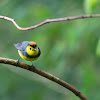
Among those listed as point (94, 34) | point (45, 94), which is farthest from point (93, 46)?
point (45, 94)

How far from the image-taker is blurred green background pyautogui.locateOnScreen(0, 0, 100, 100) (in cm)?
367

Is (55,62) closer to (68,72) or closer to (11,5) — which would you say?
(68,72)

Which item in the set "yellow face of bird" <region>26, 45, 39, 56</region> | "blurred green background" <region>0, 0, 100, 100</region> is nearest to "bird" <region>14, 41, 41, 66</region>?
"yellow face of bird" <region>26, 45, 39, 56</region>

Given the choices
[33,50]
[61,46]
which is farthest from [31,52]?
[61,46]

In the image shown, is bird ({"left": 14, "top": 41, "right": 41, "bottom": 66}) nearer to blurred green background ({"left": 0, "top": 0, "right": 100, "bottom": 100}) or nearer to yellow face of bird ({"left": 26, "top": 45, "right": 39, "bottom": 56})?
yellow face of bird ({"left": 26, "top": 45, "right": 39, "bottom": 56})

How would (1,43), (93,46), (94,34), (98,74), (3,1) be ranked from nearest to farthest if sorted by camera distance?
(94,34) < (93,46) < (98,74) < (3,1) < (1,43)

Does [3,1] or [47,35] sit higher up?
[3,1]

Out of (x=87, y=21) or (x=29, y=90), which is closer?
(x=87, y=21)

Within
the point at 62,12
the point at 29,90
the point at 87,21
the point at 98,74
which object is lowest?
the point at 29,90

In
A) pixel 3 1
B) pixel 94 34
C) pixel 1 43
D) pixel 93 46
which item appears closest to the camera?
pixel 94 34

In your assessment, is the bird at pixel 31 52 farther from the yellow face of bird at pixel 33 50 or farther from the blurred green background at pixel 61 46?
the blurred green background at pixel 61 46

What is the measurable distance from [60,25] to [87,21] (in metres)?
0.54

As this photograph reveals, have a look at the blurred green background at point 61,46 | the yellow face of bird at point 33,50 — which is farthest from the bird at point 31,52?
the blurred green background at point 61,46

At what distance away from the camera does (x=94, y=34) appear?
149 inches
